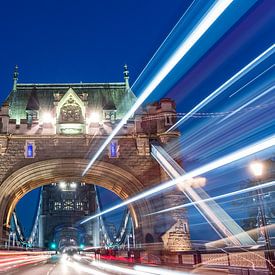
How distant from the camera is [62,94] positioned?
3494cm

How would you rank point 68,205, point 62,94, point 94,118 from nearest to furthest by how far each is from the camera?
point 94,118
point 62,94
point 68,205

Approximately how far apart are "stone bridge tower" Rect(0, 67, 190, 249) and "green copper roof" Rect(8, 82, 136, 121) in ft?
5.71

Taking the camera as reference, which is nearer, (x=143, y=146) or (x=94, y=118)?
(x=143, y=146)

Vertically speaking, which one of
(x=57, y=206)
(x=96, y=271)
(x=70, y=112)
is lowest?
(x=96, y=271)

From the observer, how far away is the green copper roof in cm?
3548

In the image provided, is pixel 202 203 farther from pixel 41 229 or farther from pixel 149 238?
pixel 41 229

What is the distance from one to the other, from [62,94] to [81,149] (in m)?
5.87

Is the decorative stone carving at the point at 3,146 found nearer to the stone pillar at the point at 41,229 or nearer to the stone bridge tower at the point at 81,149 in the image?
the stone bridge tower at the point at 81,149

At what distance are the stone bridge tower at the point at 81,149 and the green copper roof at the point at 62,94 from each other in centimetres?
174

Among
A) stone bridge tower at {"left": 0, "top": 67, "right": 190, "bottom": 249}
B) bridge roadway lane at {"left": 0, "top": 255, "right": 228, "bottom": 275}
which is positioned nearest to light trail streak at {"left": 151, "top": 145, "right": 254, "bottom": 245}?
stone bridge tower at {"left": 0, "top": 67, "right": 190, "bottom": 249}

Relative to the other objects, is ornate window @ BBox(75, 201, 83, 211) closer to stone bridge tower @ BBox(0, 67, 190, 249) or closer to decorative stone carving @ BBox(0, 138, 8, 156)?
stone bridge tower @ BBox(0, 67, 190, 249)

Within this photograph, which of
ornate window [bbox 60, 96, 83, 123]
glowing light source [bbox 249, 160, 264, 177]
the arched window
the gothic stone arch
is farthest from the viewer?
ornate window [bbox 60, 96, 83, 123]

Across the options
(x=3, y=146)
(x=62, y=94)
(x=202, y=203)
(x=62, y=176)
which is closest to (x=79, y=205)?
(x=62, y=176)

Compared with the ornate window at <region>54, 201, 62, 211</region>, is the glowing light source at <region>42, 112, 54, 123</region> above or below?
below
